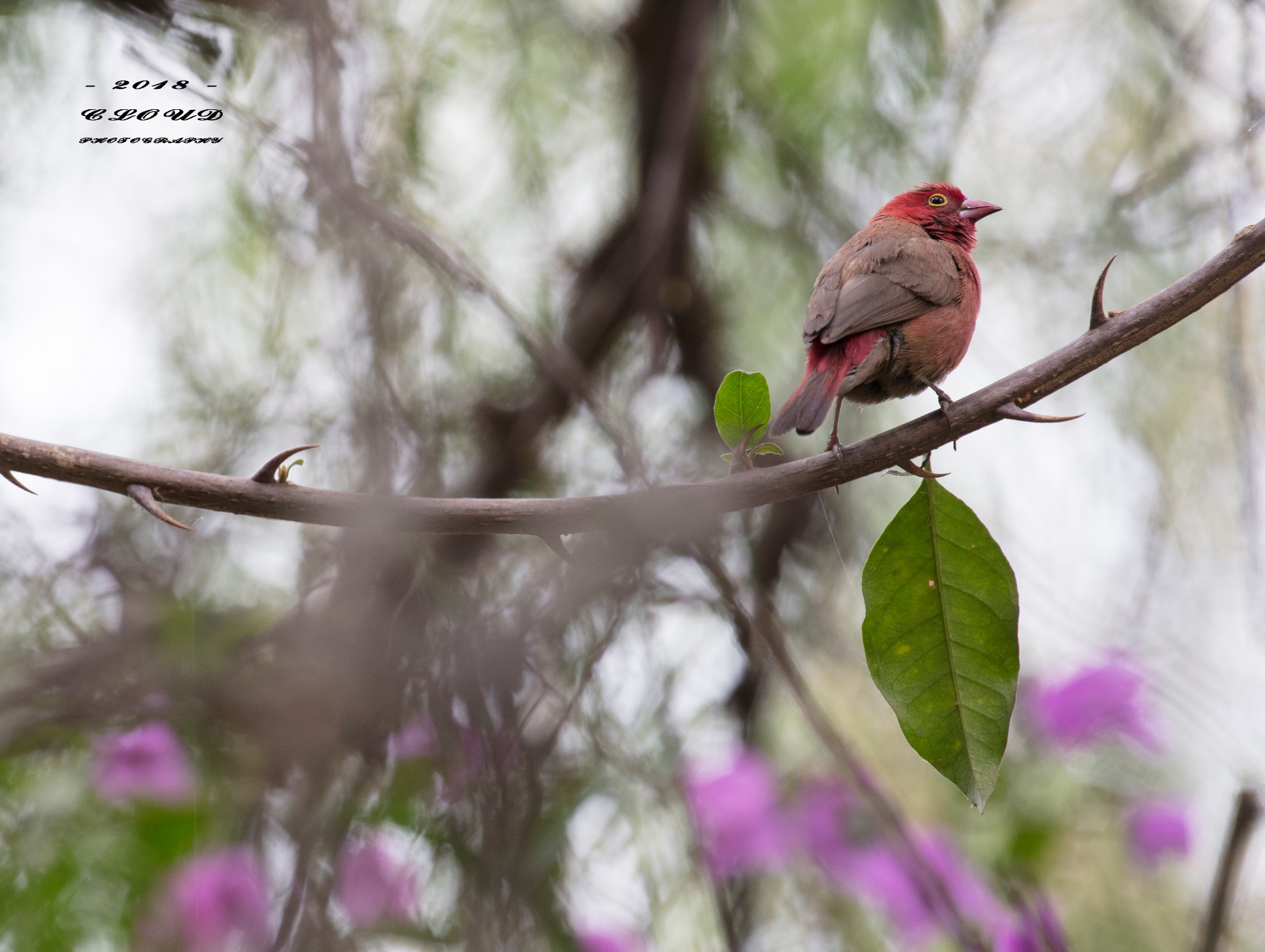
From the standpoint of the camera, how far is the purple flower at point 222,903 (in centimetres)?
211

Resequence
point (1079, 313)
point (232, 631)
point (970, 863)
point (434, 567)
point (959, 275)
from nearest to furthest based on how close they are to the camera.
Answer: point (959, 275), point (434, 567), point (232, 631), point (970, 863), point (1079, 313)

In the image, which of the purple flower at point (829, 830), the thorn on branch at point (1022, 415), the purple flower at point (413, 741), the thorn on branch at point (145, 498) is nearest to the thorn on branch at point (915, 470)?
the thorn on branch at point (1022, 415)

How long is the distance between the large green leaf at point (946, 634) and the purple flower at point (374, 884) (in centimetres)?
120

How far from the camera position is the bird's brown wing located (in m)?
1.99

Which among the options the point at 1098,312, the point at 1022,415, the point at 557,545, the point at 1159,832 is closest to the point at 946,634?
the point at 1022,415

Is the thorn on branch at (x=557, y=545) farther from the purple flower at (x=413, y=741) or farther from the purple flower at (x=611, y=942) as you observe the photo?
the purple flower at (x=611, y=942)

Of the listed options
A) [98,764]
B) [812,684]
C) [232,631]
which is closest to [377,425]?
[232,631]

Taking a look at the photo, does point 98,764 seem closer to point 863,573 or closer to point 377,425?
point 377,425

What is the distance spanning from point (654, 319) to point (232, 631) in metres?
1.46

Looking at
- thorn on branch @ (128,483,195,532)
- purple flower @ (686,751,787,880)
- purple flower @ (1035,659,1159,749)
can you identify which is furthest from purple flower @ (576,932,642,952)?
thorn on branch @ (128,483,195,532)

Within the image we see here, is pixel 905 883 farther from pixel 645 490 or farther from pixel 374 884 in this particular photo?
pixel 645 490

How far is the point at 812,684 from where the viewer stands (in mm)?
3457

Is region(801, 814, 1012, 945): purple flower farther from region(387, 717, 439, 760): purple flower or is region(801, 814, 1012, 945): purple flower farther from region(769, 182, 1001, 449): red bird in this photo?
region(769, 182, 1001, 449): red bird

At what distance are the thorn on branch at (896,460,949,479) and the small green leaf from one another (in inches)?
7.3
